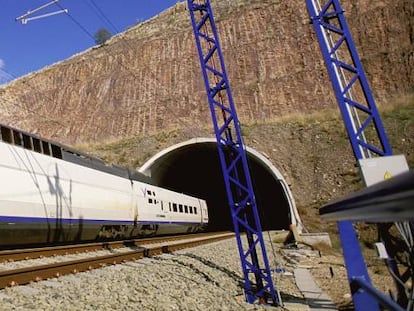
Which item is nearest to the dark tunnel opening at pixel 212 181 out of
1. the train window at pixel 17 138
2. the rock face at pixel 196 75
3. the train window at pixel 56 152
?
the rock face at pixel 196 75

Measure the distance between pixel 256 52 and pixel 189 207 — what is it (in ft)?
76.6

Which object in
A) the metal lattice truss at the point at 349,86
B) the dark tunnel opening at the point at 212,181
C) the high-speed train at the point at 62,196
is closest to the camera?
the metal lattice truss at the point at 349,86

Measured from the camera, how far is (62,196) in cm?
1164

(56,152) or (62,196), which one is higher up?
(56,152)

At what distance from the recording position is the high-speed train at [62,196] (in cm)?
964

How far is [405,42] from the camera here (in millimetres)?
36094

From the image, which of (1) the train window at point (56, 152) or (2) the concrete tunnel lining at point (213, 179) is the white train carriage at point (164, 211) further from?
(1) the train window at point (56, 152)

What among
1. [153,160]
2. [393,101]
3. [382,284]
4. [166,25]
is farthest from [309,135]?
[166,25]

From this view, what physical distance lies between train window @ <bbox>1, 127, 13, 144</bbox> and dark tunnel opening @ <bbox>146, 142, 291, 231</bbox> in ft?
49.1

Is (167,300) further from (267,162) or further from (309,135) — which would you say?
(309,135)

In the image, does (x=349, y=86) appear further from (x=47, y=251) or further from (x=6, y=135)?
(x=6, y=135)

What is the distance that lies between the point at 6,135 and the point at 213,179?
93.6ft

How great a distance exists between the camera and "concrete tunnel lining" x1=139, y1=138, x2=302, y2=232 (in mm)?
24344

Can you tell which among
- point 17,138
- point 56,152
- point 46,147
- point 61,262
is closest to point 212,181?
point 56,152
